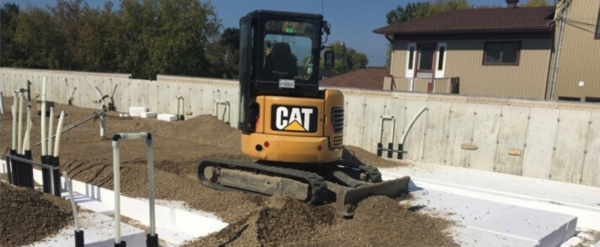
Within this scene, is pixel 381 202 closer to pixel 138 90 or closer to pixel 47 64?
pixel 138 90

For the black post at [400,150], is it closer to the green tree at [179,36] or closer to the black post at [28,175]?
the black post at [28,175]

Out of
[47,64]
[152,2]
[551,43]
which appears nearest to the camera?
[551,43]

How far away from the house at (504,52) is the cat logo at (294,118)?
14.8 m

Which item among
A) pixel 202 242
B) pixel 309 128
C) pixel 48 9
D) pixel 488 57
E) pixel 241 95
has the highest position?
pixel 48 9

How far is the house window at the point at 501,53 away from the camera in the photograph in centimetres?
1881

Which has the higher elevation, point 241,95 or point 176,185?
point 241,95

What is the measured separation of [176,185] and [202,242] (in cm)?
230

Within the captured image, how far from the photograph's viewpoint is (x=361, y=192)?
5.90 m

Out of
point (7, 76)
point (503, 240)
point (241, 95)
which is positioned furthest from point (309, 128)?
point (7, 76)

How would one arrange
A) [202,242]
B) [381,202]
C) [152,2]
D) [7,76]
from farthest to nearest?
[152,2]
[7,76]
[381,202]
[202,242]

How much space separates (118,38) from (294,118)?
101ft

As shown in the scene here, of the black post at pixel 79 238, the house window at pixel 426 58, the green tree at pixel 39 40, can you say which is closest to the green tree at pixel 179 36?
the green tree at pixel 39 40

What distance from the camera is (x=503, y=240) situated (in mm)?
5172

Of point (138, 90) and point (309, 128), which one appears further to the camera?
point (138, 90)
